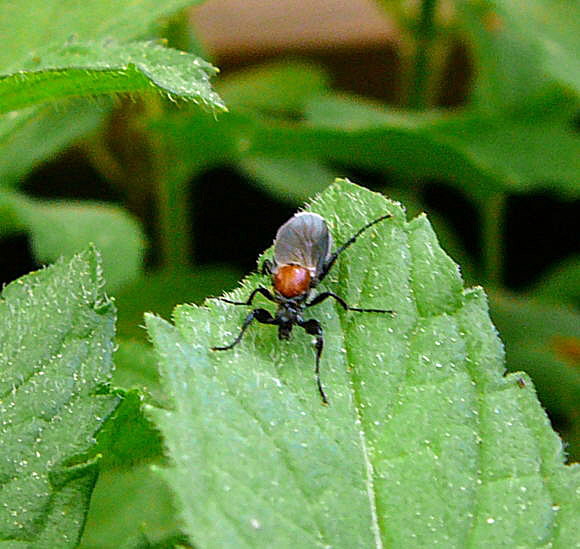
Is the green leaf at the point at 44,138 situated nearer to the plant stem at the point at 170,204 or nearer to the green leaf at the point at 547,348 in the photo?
the plant stem at the point at 170,204

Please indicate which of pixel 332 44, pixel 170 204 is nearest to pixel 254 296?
pixel 170 204

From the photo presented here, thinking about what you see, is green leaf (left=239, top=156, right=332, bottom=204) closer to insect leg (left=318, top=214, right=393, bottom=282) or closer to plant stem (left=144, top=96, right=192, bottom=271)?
plant stem (left=144, top=96, right=192, bottom=271)

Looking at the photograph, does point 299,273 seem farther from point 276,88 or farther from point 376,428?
point 276,88

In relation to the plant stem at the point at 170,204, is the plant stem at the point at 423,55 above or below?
above

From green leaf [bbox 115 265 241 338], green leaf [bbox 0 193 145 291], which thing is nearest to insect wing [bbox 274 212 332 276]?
green leaf [bbox 0 193 145 291]

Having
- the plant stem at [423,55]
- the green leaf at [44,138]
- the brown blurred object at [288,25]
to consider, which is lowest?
the green leaf at [44,138]

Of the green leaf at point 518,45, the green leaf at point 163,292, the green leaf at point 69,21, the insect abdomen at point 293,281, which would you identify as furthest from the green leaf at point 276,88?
the insect abdomen at point 293,281
